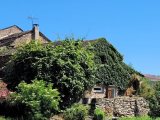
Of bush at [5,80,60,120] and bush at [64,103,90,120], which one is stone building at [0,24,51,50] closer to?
bush at [64,103,90,120]

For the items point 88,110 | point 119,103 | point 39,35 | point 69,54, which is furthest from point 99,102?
point 39,35

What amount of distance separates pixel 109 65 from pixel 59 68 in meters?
7.42

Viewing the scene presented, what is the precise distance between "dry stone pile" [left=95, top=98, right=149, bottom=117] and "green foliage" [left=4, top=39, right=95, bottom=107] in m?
1.79

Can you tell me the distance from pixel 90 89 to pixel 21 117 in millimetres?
7726

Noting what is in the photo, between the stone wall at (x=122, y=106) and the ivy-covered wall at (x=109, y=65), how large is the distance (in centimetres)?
295

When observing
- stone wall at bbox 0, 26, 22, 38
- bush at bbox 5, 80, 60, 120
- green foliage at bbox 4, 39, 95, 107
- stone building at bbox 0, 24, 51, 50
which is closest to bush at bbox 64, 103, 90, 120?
green foliage at bbox 4, 39, 95, 107

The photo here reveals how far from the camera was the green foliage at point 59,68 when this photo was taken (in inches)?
609

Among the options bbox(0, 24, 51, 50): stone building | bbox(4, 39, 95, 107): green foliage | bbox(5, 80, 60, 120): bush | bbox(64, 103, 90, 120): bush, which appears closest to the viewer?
bbox(5, 80, 60, 120): bush

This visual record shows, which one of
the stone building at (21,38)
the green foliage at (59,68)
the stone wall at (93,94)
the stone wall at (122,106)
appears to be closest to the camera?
the green foliage at (59,68)

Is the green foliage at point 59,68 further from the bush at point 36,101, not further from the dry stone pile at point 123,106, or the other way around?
the bush at point 36,101

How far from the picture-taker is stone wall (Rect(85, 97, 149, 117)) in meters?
16.8

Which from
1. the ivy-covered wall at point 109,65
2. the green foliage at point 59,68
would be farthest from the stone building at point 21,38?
the green foliage at point 59,68

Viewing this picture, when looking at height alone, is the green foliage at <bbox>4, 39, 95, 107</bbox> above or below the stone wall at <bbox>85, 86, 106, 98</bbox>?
above

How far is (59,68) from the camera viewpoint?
1566 centimetres
